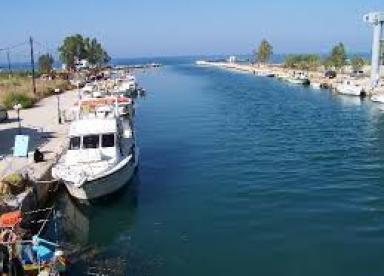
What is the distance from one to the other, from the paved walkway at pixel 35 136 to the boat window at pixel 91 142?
9.83ft

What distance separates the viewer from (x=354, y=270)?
2291cm

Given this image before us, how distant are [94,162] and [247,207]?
30.0 ft

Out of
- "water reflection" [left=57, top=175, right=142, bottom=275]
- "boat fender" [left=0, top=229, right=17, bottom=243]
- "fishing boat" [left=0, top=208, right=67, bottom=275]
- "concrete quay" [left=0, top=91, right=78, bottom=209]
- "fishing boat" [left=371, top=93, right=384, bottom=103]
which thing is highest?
"fishing boat" [left=371, top=93, right=384, bottom=103]

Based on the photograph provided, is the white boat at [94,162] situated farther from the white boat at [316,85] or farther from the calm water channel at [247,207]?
the white boat at [316,85]

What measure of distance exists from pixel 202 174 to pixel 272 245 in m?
14.0

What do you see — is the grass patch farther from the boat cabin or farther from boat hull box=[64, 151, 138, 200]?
boat hull box=[64, 151, 138, 200]

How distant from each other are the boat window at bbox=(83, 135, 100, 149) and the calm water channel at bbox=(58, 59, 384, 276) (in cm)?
349

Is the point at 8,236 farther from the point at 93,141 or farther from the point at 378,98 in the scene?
the point at 378,98

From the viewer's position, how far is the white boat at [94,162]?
3103 centimetres

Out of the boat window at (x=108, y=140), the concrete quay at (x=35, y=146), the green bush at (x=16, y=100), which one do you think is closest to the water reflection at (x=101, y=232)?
the concrete quay at (x=35, y=146)

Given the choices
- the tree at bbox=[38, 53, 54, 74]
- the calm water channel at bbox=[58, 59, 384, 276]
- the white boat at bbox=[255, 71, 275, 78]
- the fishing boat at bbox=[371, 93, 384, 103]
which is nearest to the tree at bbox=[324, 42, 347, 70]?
the white boat at bbox=[255, 71, 275, 78]

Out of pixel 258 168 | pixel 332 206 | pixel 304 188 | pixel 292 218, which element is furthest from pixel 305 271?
pixel 258 168

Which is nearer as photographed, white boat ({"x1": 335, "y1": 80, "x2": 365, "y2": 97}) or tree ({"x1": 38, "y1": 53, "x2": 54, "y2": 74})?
white boat ({"x1": 335, "y1": 80, "x2": 365, "y2": 97})

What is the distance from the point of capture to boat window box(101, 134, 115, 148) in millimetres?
33544
